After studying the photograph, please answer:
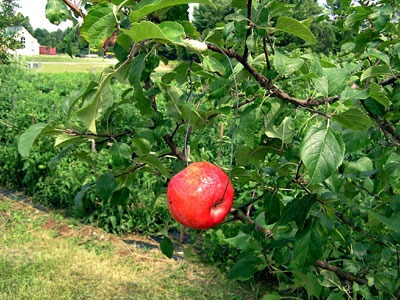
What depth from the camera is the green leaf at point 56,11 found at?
1.25 metres

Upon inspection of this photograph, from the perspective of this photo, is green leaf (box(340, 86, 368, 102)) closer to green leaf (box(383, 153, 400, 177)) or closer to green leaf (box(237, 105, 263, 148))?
green leaf (box(237, 105, 263, 148))

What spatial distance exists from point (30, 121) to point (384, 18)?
4607 mm

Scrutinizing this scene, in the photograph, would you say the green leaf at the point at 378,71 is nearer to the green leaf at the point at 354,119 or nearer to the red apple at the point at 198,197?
the green leaf at the point at 354,119

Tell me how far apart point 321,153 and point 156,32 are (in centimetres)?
42

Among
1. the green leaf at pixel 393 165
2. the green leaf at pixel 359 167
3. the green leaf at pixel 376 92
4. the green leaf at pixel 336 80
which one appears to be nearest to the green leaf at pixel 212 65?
the green leaf at pixel 336 80

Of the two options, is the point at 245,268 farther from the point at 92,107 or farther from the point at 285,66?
the point at 92,107

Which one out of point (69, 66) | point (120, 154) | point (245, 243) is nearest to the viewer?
point (120, 154)

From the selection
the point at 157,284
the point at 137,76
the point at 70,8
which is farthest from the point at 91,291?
the point at 137,76

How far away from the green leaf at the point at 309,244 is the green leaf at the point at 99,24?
0.79 meters

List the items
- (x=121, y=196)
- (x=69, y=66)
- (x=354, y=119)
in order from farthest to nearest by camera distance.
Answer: (x=69, y=66) < (x=121, y=196) < (x=354, y=119)

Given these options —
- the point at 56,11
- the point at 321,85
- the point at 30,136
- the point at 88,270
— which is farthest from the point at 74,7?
the point at 88,270

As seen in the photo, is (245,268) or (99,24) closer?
(99,24)

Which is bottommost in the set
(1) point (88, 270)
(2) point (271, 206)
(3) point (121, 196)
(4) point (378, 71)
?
(1) point (88, 270)

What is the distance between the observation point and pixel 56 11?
4.17 ft
